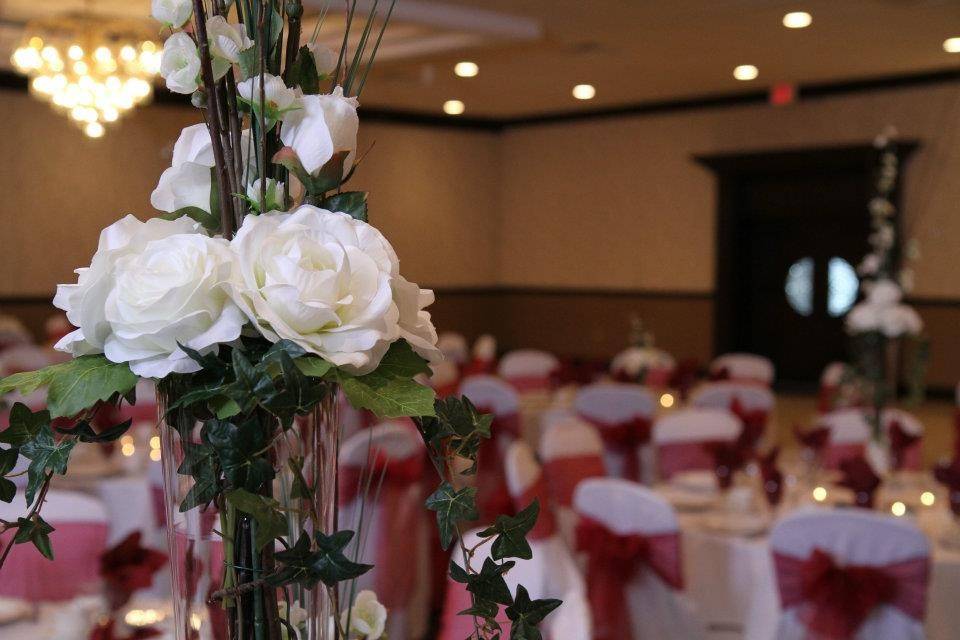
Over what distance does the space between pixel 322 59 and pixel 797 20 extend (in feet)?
25.7

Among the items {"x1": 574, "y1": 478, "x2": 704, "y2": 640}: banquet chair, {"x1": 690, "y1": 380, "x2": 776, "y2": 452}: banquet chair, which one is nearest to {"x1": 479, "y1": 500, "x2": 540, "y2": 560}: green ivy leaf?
{"x1": 574, "y1": 478, "x2": 704, "y2": 640}: banquet chair

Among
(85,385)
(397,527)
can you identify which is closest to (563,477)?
(397,527)

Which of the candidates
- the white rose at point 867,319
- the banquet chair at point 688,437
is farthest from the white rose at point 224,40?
the banquet chair at point 688,437

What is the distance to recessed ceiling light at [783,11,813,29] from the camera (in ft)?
25.3

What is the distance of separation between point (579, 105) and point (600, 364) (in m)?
6.40

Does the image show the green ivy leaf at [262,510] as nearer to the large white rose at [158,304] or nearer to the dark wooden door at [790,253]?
the large white rose at [158,304]

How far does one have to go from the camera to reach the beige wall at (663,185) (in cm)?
1095

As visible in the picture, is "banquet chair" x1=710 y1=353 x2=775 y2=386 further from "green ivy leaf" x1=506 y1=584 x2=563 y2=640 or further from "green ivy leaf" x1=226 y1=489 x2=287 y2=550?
"green ivy leaf" x1=226 y1=489 x2=287 y2=550

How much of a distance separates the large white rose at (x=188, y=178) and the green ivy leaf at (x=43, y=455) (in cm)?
18

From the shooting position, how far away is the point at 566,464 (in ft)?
15.2

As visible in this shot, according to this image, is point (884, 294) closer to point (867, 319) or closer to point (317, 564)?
point (867, 319)

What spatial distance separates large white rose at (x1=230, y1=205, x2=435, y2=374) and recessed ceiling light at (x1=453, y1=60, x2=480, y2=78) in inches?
363

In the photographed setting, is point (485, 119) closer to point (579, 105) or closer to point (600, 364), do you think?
point (579, 105)

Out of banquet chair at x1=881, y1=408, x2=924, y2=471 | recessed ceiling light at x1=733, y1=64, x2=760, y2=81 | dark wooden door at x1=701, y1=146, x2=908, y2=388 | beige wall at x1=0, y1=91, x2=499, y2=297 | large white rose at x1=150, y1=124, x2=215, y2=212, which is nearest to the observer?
large white rose at x1=150, y1=124, x2=215, y2=212
